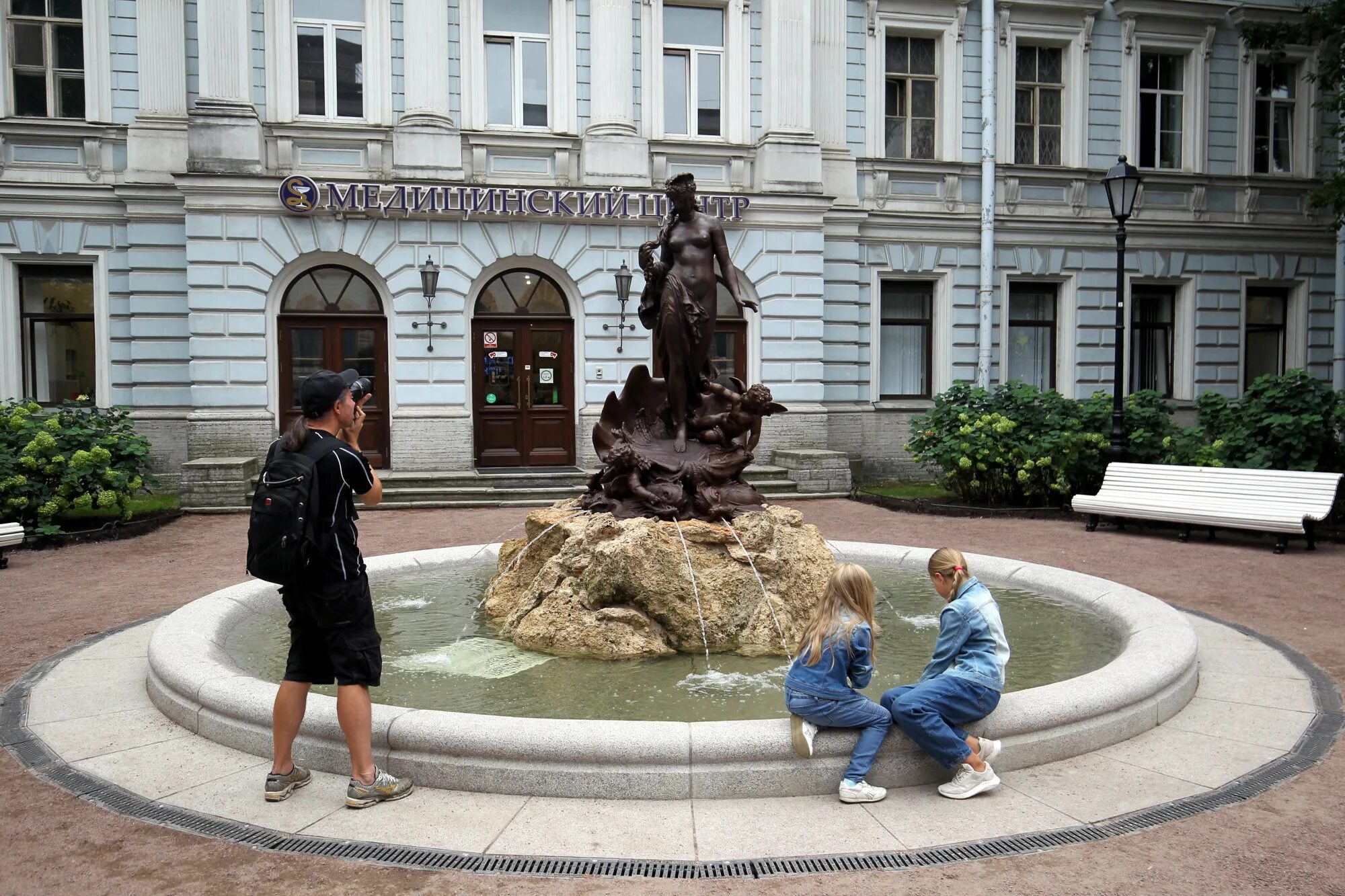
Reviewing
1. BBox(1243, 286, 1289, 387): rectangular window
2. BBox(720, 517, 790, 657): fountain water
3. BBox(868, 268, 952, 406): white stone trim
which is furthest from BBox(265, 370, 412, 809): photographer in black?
BBox(1243, 286, 1289, 387): rectangular window

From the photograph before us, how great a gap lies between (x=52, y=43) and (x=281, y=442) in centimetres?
1828

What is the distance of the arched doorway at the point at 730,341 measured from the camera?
20.1 meters

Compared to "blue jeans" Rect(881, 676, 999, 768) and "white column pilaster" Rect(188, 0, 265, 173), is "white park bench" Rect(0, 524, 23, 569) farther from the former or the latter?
"blue jeans" Rect(881, 676, 999, 768)

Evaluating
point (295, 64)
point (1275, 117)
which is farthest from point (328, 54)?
point (1275, 117)

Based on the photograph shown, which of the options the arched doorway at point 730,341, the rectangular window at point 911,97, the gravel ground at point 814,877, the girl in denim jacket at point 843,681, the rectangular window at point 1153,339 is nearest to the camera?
the gravel ground at point 814,877

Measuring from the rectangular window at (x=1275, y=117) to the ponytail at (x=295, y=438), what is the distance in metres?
25.1

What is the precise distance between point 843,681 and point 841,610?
307 millimetres

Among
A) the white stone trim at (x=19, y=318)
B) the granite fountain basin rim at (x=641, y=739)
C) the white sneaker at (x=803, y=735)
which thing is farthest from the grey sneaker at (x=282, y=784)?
the white stone trim at (x=19, y=318)

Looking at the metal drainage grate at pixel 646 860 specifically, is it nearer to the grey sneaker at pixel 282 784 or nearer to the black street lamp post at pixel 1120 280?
the grey sneaker at pixel 282 784

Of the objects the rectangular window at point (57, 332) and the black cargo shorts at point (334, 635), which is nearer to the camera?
the black cargo shorts at point (334, 635)

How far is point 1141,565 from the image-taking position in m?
10.6

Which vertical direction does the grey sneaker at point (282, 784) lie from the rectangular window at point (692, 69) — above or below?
below

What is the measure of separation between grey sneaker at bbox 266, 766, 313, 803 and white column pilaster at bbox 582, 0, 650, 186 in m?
15.6

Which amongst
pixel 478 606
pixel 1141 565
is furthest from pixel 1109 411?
pixel 478 606
